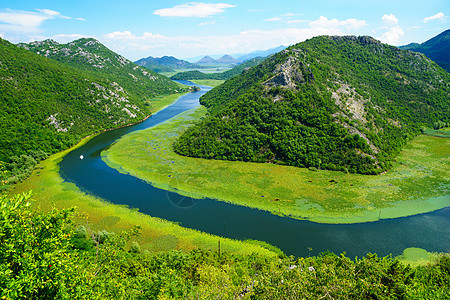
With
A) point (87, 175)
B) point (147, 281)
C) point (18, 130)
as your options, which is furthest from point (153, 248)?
point (18, 130)

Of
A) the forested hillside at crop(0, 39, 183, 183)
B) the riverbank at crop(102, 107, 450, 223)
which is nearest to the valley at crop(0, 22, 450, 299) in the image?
the riverbank at crop(102, 107, 450, 223)

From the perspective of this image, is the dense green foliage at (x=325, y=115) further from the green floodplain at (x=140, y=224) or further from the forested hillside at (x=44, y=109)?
the forested hillside at (x=44, y=109)

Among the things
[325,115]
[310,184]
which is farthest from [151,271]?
[325,115]

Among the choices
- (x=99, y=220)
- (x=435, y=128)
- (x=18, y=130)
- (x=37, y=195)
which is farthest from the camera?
(x=435, y=128)

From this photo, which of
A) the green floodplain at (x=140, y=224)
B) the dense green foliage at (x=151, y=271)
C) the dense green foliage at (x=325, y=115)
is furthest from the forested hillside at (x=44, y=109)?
the dense green foliage at (x=151, y=271)

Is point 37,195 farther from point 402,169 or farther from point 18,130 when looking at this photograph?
point 402,169

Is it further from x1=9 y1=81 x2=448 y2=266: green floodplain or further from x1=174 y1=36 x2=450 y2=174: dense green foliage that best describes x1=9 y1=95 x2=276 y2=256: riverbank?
x1=174 y1=36 x2=450 y2=174: dense green foliage
